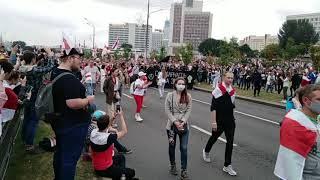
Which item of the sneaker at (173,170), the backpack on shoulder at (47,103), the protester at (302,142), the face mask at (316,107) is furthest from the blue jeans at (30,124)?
the face mask at (316,107)

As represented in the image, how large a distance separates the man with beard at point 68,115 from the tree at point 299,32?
105 metres

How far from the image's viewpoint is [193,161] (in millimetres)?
9477

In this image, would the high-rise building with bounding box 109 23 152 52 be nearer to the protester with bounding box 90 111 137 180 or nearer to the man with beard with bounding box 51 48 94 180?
the protester with bounding box 90 111 137 180

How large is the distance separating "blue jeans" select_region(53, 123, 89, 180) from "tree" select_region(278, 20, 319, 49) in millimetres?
105129

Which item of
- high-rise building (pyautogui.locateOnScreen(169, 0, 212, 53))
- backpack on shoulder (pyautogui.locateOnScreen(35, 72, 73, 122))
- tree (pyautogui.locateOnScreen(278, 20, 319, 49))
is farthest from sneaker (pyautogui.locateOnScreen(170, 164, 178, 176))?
high-rise building (pyautogui.locateOnScreen(169, 0, 212, 53))

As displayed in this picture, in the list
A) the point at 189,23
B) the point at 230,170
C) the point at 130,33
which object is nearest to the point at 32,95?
the point at 230,170

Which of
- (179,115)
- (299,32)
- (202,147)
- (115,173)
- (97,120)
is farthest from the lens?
(299,32)

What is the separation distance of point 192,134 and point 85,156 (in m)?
4.57

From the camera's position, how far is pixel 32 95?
906 centimetres

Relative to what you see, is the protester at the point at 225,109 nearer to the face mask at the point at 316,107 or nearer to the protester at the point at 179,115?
the protester at the point at 179,115

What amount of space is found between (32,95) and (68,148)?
376 centimetres

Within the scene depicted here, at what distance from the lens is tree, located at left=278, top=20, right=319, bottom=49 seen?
108 metres

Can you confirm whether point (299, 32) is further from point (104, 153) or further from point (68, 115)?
point (68, 115)

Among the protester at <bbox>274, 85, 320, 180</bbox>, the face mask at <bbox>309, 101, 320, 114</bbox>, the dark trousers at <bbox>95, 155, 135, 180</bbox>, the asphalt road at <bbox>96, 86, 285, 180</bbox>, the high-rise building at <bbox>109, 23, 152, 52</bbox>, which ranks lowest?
the asphalt road at <bbox>96, 86, 285, 180</bbox>
